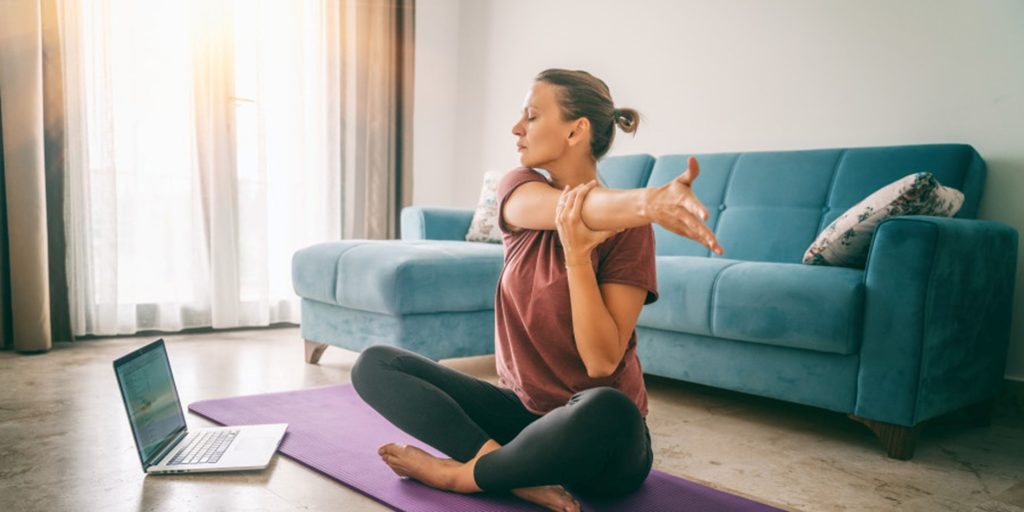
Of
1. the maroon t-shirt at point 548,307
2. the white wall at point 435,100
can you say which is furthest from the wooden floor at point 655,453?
the white wall at point 435,100

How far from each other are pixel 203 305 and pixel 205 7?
1.44m

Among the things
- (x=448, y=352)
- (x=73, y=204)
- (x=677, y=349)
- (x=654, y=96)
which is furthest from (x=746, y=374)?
(x=73, y=204)

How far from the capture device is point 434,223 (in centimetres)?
334

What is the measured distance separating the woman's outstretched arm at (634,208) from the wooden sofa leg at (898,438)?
3.95 ft

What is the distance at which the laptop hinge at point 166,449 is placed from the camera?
1.54 meters

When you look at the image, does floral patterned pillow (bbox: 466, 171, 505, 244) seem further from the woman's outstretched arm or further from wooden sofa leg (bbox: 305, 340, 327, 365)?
the woman's outstretched arm

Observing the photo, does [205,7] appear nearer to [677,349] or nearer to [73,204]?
[73,204]

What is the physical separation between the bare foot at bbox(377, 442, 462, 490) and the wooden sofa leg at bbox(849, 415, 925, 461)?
45.5 inches

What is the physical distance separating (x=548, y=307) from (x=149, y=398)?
911mm

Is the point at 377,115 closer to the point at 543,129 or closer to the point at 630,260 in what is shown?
the point at 543,129

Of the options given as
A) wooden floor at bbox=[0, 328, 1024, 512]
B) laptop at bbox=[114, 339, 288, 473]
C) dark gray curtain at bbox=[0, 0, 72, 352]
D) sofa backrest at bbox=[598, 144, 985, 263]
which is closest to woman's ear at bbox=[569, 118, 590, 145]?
wooden floor at bbox=[0, 328, 1024, 512]

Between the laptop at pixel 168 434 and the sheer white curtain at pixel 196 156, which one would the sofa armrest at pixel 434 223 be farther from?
the laptop at pixel 168 434

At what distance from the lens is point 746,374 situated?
215 centimetres

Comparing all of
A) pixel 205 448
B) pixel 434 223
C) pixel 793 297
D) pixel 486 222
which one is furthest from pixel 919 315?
pixel 434 223
